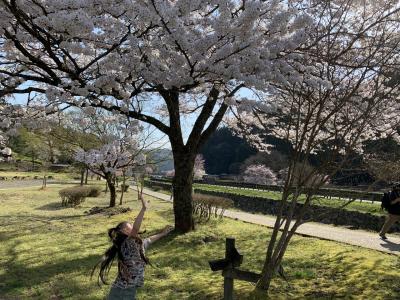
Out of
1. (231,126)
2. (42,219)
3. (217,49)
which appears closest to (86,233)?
(42,219)

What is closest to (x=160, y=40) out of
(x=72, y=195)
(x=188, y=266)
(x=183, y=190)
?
(x=188, y=266)

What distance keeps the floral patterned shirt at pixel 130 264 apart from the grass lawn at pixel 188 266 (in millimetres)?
2372

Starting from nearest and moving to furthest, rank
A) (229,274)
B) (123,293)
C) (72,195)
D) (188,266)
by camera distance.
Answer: (123,293)
(229,274)
(188,266)
(72,195)

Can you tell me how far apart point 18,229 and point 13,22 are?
8.70m

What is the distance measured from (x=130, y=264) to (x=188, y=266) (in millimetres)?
4538

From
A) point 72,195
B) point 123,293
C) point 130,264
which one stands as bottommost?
point 123,293

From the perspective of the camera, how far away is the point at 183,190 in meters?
11.7

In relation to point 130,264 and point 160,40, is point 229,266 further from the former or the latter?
point 160,40

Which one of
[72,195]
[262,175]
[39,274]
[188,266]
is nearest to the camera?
[39,274]

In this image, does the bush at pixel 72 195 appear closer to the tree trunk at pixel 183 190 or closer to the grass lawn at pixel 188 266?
the grass lawn at pixel 188 266

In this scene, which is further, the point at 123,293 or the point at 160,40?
the point at 160,40

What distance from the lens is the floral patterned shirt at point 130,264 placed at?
14.9 feet

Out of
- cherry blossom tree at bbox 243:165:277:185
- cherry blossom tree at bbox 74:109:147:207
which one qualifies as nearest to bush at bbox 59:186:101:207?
cherry blossom tree at bbox 74:109:147:207

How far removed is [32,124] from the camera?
27.3ft
